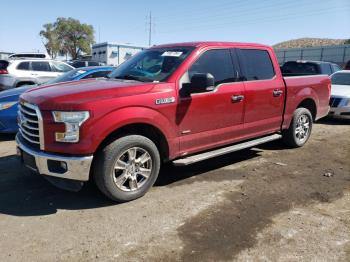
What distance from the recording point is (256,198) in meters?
4.47

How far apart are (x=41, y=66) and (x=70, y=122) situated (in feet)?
32.7

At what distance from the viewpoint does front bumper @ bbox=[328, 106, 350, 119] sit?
9.55 m

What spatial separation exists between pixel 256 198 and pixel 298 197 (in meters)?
0.55

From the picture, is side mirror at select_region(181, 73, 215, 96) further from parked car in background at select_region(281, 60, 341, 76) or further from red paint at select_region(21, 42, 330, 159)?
parked car in background at select_region(281, 60, 341, 76)

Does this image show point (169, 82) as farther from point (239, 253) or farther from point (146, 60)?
point (239, 253)

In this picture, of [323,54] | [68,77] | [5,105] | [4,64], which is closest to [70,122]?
[5,105]

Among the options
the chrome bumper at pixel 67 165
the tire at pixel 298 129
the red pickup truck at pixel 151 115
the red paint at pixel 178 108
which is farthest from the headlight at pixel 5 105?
the tire at pixel 298 129

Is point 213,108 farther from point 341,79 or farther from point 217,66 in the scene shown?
point 341,79

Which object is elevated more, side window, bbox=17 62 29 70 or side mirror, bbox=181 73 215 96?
side mirror, bbox=181 73 215 96

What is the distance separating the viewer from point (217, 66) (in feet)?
16.9

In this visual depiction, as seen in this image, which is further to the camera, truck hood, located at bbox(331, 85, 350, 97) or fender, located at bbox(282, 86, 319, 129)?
truck hood, located at bbox(331, 85, 350, 97)

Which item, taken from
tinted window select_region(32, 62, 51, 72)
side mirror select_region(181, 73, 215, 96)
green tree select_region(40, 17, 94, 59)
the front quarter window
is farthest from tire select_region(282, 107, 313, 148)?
green tree select_region(40, 17, 94, 59)

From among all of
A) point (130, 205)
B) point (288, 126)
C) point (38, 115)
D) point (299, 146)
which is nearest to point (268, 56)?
point (288, 126)

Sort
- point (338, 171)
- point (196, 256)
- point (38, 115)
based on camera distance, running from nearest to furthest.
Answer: point (196, 256), point (38, 115), point (338, 171)
